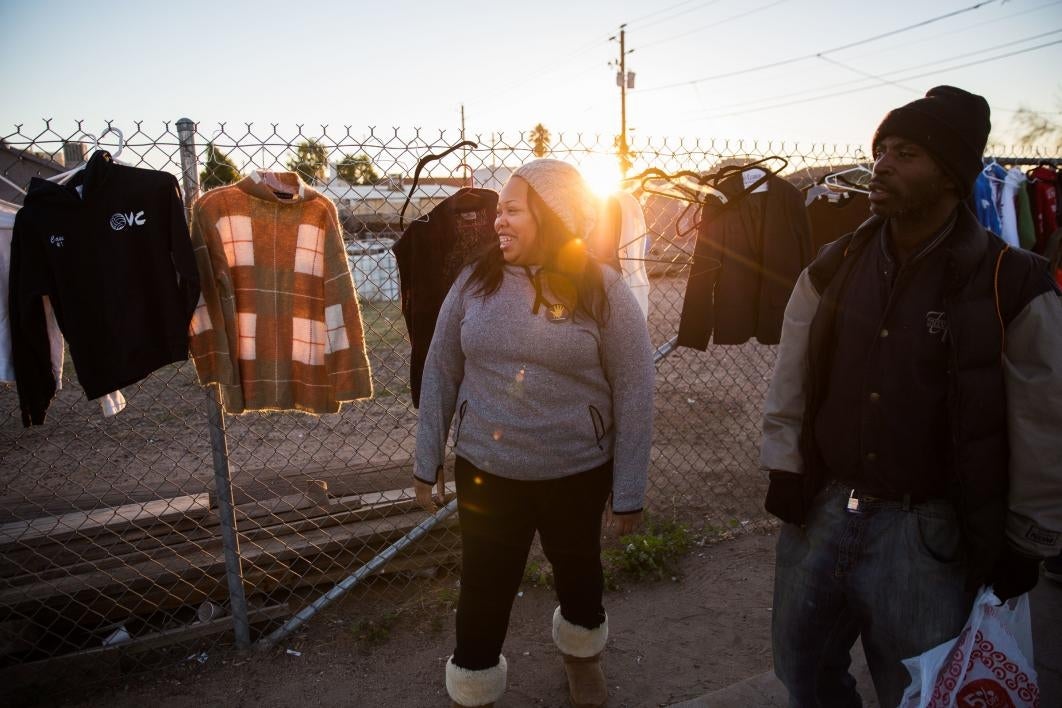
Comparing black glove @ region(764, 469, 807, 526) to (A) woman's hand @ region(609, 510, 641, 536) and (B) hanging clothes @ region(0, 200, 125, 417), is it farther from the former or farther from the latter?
(B) hanging clothes @ region(0, 200, 125, 417)

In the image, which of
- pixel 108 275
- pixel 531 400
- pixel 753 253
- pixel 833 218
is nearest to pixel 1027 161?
pixel 833 218

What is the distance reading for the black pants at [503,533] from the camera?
2473 mm

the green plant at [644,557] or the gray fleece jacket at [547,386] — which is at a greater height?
the gray fleece jacket at [547,386]

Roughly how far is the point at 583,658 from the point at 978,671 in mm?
1541

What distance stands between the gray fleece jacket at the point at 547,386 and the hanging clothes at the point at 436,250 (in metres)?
A: 0.51

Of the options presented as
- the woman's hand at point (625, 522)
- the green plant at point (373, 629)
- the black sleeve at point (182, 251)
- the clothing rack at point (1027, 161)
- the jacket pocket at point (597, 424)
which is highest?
the clothing rack at point (1027, 161)

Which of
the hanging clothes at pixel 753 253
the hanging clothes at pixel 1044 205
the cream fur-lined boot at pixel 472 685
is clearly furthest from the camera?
the hanging clothes at pixel 1044 205

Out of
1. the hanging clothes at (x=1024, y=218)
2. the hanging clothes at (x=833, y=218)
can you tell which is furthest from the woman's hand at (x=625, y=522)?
the hanging clothes at (x=1024, y=218)

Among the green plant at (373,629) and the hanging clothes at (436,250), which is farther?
the green plant at (373,629)

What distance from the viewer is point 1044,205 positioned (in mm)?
4867

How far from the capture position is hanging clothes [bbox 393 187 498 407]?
304 centimetres

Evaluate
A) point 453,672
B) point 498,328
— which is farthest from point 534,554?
point 498,328

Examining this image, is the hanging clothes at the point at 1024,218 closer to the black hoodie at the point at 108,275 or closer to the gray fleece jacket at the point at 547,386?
the gray fleece jacket at the point at 547,386

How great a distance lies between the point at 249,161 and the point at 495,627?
2.32m
